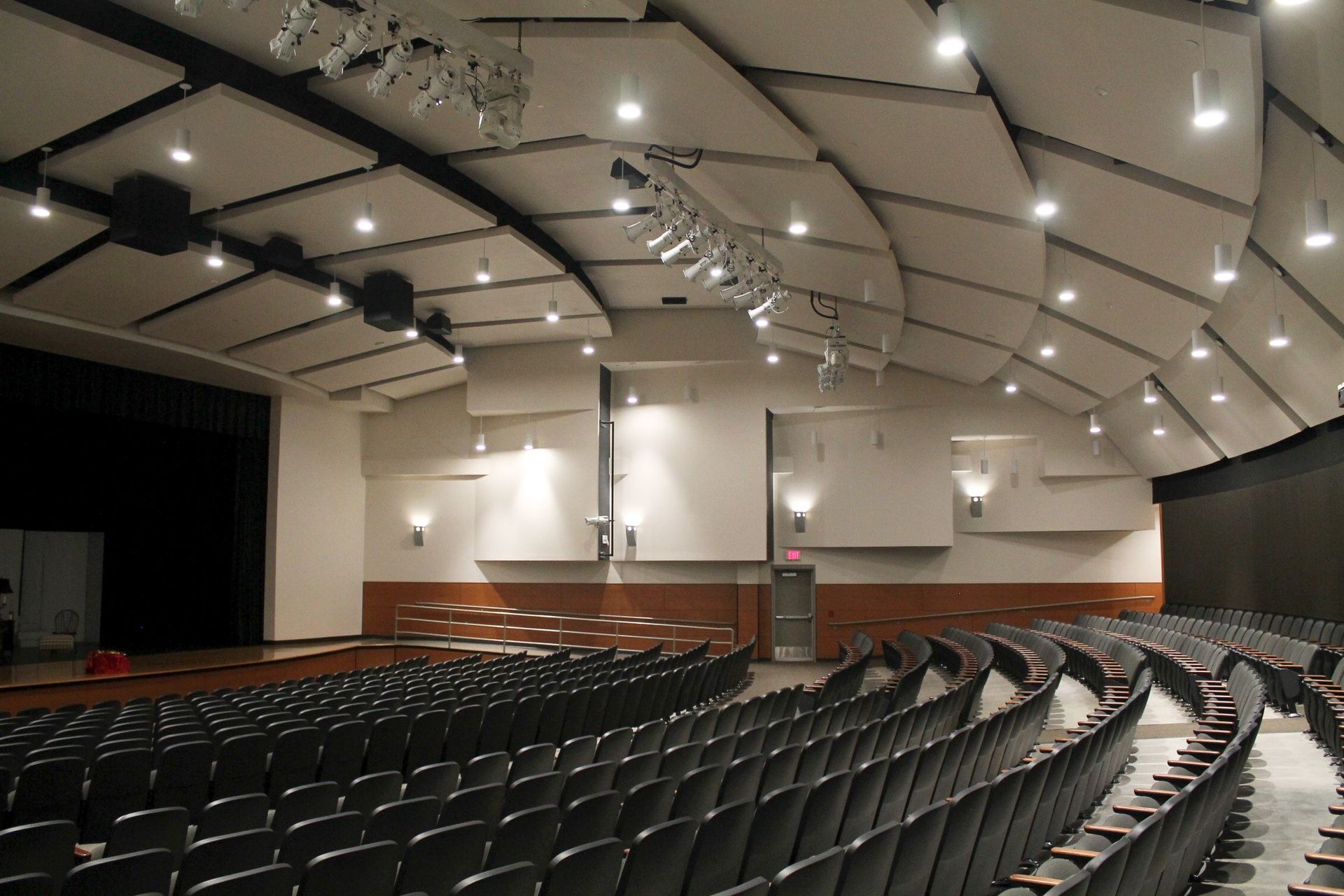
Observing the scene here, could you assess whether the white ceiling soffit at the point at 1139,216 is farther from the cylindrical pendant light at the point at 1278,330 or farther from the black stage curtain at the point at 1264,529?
the black stage curtain at the point at 1264,529

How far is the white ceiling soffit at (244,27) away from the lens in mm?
6531

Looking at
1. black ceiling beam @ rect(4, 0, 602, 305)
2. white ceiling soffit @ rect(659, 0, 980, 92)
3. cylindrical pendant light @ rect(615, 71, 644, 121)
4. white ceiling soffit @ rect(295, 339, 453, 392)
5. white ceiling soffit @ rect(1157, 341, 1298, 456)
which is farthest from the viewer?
white ceiling soffit @ rect(295, 339, 453, 392)

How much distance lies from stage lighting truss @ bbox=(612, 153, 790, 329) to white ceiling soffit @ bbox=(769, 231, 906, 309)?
61 cm

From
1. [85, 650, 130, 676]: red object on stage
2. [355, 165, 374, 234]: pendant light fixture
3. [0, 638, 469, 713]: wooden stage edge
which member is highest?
[355, 165, 374, 234]: pendant light fixture

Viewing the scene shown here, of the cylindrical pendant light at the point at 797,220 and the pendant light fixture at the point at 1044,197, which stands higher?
the cylindrical pendant light at the point at 797,220

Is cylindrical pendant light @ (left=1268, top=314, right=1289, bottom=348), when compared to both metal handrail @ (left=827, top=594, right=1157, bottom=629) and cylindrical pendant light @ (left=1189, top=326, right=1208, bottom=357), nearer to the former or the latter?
cylindrical pendant light @ (left=1189, top=326, right=1208, bottom=357)

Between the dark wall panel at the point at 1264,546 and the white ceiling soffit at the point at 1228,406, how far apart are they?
0.78m

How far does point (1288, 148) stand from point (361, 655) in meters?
14.6

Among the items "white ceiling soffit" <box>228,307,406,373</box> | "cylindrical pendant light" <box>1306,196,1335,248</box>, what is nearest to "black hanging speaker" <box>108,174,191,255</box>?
"white ceiling soffit" <box>228,307,406,373</box>

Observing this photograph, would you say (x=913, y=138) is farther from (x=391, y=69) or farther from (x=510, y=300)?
(x=510, y=300)

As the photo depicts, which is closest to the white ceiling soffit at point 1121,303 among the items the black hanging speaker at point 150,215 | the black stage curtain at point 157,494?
the black hanging speaker at point 150,215

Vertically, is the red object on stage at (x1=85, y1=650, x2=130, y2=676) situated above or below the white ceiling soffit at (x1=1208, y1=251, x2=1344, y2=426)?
below

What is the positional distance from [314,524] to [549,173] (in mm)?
9798

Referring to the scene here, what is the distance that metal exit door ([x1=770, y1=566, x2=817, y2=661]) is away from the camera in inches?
656
